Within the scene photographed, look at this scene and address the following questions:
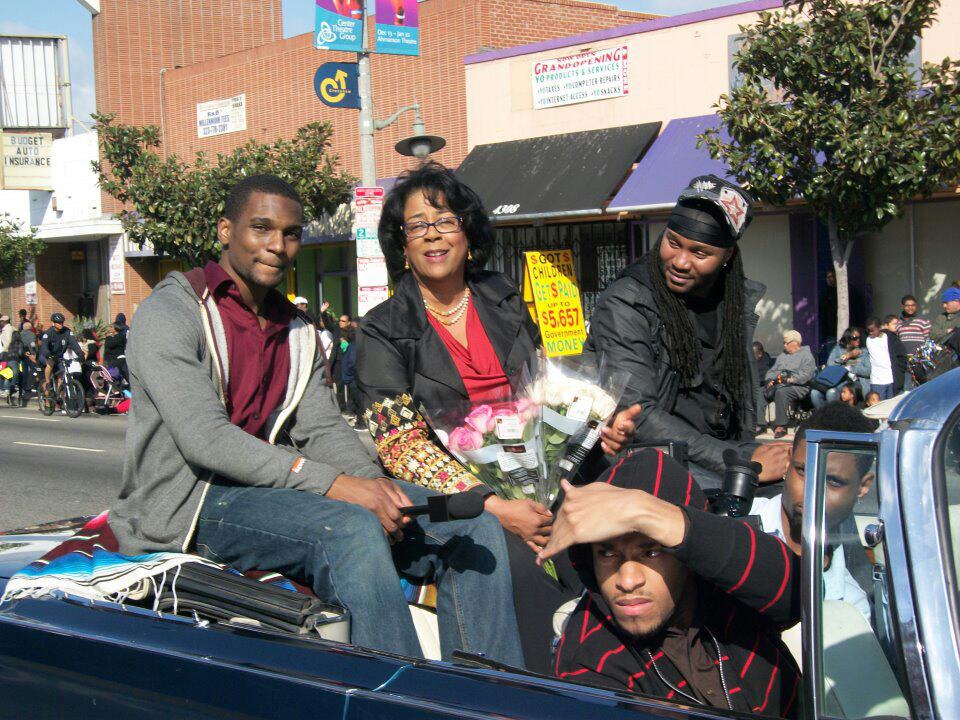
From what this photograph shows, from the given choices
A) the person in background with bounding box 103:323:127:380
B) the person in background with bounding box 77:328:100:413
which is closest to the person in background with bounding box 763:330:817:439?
the person in background with bounding box 103:323:127:380

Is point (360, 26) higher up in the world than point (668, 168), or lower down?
higher up

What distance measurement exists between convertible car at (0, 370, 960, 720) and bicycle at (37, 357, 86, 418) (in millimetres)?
17866

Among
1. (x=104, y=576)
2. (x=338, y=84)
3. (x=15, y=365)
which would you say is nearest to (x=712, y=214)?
(x=104, y=576)

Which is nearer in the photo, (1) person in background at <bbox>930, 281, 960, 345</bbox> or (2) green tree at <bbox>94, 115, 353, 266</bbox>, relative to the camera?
(1) person in background at <bbox>930, 281, 960, 345</bbox>

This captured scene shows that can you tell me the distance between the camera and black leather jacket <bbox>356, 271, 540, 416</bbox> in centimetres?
339

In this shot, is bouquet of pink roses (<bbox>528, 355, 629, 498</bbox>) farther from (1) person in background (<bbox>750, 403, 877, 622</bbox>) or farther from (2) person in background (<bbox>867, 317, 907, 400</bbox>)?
(2) person in background (<bbox>867, 317, 907, 400</bbox>)

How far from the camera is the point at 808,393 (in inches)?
531

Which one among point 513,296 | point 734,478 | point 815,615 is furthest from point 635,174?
point 815,615

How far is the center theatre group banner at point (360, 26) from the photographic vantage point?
509 inches

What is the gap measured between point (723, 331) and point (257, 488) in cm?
164

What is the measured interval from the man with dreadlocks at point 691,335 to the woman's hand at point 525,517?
0.37 meters

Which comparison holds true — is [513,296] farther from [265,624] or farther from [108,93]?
[108,93]

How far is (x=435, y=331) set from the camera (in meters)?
3.51

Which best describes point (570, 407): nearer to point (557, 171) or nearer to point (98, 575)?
point (98, 575)
